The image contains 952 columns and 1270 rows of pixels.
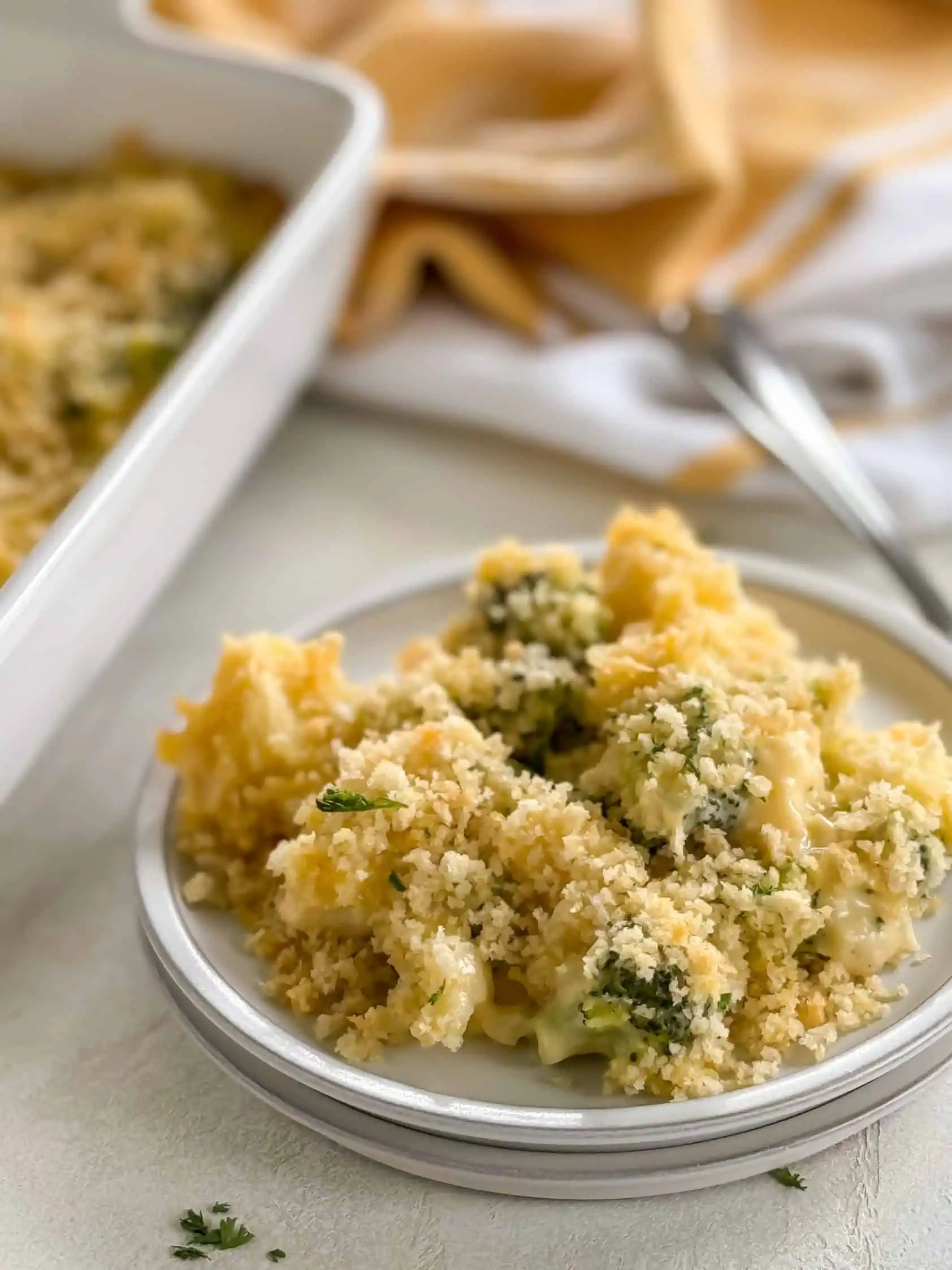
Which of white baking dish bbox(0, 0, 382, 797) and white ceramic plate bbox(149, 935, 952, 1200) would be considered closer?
white ceramic plate bbox(149, 935, 952, 1200)

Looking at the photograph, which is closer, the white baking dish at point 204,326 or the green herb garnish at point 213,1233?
the green herb garnish at point 213,1233

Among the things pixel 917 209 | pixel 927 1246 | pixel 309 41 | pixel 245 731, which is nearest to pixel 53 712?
pixel 245 731

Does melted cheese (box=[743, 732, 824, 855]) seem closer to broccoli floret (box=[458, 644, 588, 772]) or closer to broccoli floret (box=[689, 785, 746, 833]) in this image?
broccoli floret (box=[689, 785, 746, 833])

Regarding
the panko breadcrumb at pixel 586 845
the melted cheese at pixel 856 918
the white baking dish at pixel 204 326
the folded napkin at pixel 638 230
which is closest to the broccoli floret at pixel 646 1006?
the panko breadcrumb at pixel 586 845

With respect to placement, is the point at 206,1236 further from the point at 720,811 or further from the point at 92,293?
the point at 92,293

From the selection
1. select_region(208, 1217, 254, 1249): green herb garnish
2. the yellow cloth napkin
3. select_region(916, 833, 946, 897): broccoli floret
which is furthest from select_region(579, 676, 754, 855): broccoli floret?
the yellow cloth napkin

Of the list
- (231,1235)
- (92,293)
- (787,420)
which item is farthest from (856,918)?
(92,293)

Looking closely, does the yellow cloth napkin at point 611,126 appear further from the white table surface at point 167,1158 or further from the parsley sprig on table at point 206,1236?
the parsley sprig on table at point 206,1236
